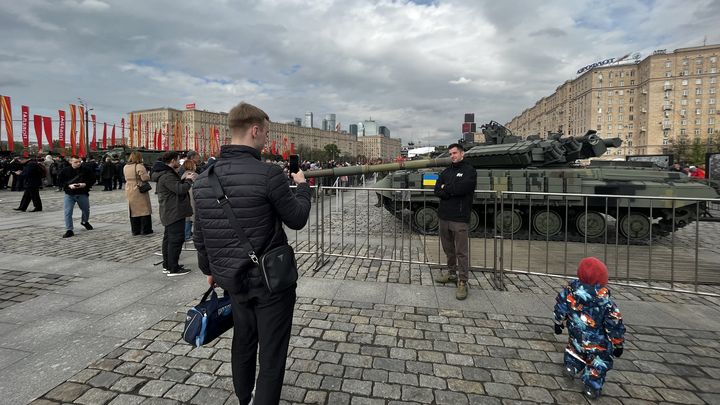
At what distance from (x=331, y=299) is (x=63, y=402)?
2.64 metres

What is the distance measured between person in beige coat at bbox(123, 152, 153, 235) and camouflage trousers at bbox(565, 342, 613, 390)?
7825 mm

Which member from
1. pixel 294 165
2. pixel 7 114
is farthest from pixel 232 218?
pixel 7 114

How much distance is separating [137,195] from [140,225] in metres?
0.96

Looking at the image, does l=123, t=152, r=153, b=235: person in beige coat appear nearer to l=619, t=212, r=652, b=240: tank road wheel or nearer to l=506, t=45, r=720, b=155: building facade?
l=619, t=212, r=652, b=240: tank road wheel

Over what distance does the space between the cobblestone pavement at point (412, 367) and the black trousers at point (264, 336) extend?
1.87ft

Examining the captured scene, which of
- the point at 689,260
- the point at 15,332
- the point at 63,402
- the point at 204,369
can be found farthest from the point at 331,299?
the point at 689,260

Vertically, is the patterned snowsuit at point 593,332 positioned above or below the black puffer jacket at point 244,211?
below

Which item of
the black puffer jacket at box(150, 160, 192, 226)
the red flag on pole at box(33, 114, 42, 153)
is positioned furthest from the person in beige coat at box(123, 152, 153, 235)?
the red flag on pole at box(33, 114, 42, 153)

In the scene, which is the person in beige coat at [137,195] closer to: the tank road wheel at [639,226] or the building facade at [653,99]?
the tank road wheel at [639,226]

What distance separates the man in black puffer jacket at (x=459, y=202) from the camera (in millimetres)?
4391

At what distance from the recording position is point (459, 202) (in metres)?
4.47

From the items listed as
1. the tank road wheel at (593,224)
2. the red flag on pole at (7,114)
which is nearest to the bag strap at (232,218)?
the tank road wheel at (593,224)

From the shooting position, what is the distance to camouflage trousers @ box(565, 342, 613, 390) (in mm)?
2525

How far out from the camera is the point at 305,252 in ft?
22.1
